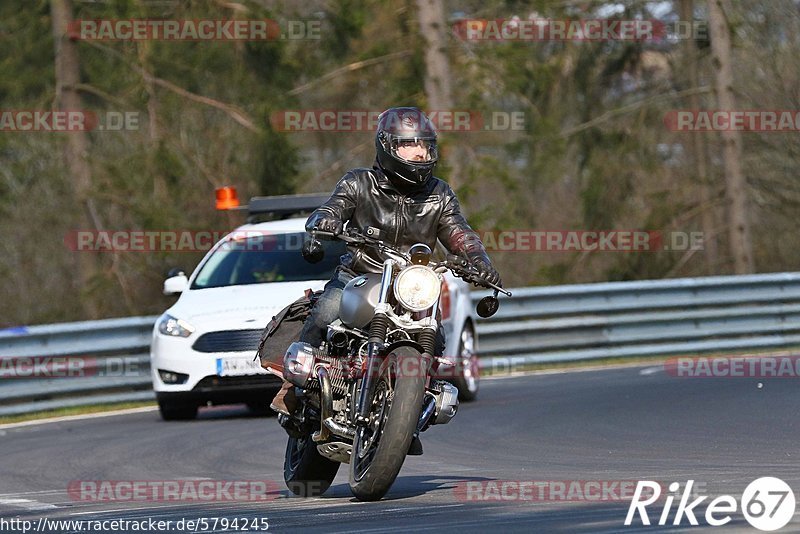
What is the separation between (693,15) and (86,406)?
21.6 m

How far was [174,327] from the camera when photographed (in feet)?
45.0

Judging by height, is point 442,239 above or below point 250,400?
above

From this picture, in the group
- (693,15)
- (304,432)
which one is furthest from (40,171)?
(304,432)

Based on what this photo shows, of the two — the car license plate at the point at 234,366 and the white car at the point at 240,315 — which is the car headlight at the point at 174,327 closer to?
the white car at the point at 240,315

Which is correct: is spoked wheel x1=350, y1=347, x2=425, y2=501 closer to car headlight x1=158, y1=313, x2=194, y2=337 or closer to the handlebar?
the handlebar

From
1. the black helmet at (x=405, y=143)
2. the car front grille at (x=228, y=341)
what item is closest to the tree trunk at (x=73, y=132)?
the car front grille at (x=228, y=341)

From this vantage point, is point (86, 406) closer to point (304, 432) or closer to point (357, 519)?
point (304, 432)

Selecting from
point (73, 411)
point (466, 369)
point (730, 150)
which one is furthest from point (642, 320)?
point (730, 150)

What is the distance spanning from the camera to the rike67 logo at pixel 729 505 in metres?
6.41

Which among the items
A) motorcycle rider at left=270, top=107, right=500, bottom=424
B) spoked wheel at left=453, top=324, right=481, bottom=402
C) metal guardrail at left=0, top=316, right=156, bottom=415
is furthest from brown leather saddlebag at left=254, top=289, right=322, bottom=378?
metal guardrail at left=0, top=316, right=156, bottom=415

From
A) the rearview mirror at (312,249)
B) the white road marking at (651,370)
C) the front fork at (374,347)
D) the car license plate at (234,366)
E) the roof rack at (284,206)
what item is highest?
the roof rack at (284,206)

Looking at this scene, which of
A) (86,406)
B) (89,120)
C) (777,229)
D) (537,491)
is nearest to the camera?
(537,491)

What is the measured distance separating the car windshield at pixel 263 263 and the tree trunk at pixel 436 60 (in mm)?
9401

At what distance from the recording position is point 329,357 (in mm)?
8086
